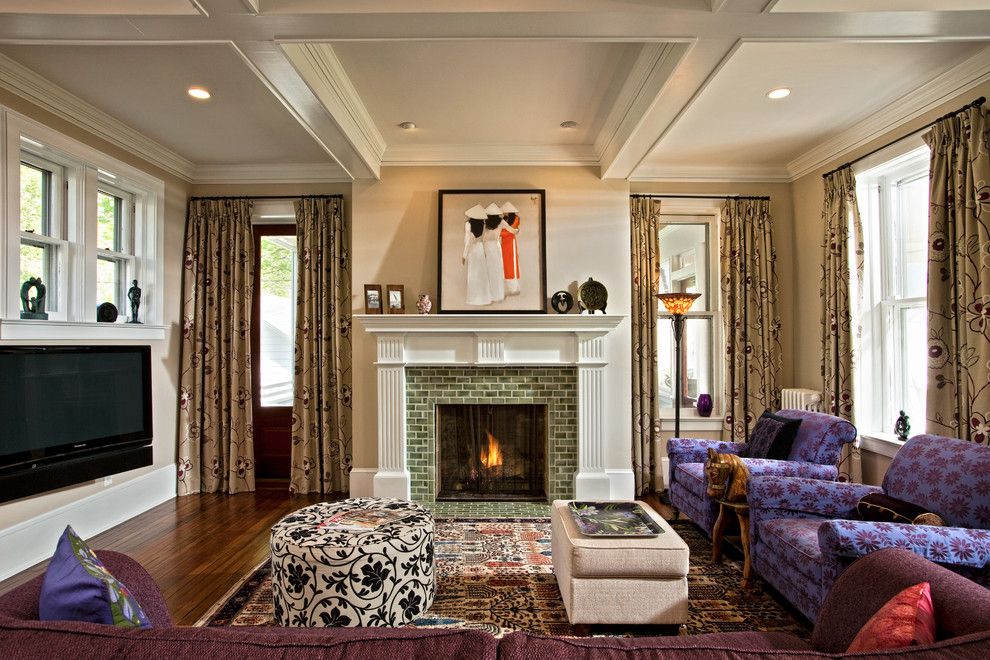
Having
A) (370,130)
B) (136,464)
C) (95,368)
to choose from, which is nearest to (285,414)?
(136,464)

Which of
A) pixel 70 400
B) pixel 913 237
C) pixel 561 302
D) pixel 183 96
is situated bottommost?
pixel 70 400

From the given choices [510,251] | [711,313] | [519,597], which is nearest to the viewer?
[519,597]

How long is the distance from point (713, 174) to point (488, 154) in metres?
1.92

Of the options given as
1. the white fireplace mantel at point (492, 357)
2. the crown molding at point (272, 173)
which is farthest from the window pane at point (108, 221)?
the white fireplace mantel at point (492, 357)

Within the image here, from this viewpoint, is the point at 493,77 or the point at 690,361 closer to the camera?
the point at 493,77

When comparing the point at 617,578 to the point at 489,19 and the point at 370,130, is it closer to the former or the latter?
the point at 489,19

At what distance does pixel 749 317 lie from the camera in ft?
15.4

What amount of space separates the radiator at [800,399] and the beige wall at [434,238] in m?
1.27

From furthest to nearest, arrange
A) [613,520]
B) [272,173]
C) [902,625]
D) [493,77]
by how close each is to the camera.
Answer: [272,173] → [493,77] → [613,520] → [902,625]

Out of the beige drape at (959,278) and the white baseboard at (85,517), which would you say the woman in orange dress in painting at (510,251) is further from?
the white baseboard at (85,517)

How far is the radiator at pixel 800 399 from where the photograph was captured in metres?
4.23

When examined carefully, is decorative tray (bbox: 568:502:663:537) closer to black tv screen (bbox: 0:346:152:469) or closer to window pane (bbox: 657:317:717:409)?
window pane (bbox: 657:317:717:409)

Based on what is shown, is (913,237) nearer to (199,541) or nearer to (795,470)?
(795,470)

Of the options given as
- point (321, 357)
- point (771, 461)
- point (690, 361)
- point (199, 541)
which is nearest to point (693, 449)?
point (771, 461)
